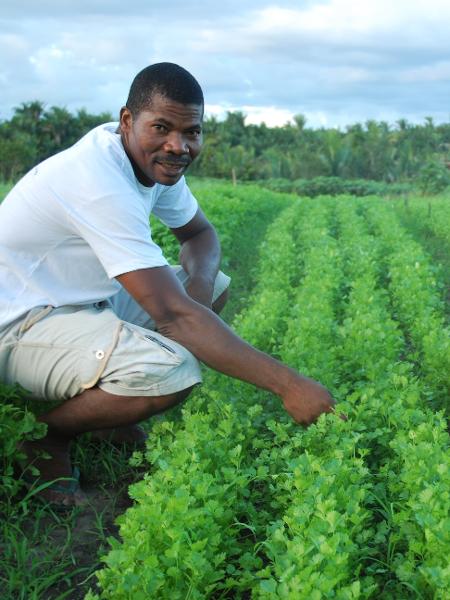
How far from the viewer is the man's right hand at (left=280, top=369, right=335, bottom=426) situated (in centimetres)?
294

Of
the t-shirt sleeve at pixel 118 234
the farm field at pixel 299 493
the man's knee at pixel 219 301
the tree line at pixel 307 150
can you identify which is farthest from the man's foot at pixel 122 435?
the tree line at pixel 307 150

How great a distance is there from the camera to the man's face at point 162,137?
10.7 feet

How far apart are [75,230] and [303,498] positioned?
4.70 ft

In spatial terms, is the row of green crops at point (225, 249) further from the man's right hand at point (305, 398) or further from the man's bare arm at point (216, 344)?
the man's right hand at point (305, 398)

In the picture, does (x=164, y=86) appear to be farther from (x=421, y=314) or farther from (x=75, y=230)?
(x=421, y=314)

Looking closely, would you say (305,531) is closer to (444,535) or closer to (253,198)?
(444,535)

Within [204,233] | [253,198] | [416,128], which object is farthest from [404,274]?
[416,128]

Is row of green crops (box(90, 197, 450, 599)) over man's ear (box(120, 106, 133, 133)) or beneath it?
beneath

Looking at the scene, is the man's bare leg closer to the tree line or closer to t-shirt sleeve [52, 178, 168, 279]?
t-shirt sleeve [52, 178, 168, 279]

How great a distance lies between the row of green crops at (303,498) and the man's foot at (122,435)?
23 cm

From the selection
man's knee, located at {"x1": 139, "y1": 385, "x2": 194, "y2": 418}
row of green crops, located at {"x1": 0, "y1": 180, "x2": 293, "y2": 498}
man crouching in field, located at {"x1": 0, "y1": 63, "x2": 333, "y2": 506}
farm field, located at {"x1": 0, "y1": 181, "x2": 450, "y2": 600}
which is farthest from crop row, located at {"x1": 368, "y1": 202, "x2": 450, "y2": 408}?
row of green crops, located at {"x1": 0, "y1": 180, "x2": 293, "y2": 498}

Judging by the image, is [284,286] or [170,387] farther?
[284,286]

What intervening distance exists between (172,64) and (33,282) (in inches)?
43.0

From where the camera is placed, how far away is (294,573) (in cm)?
233
